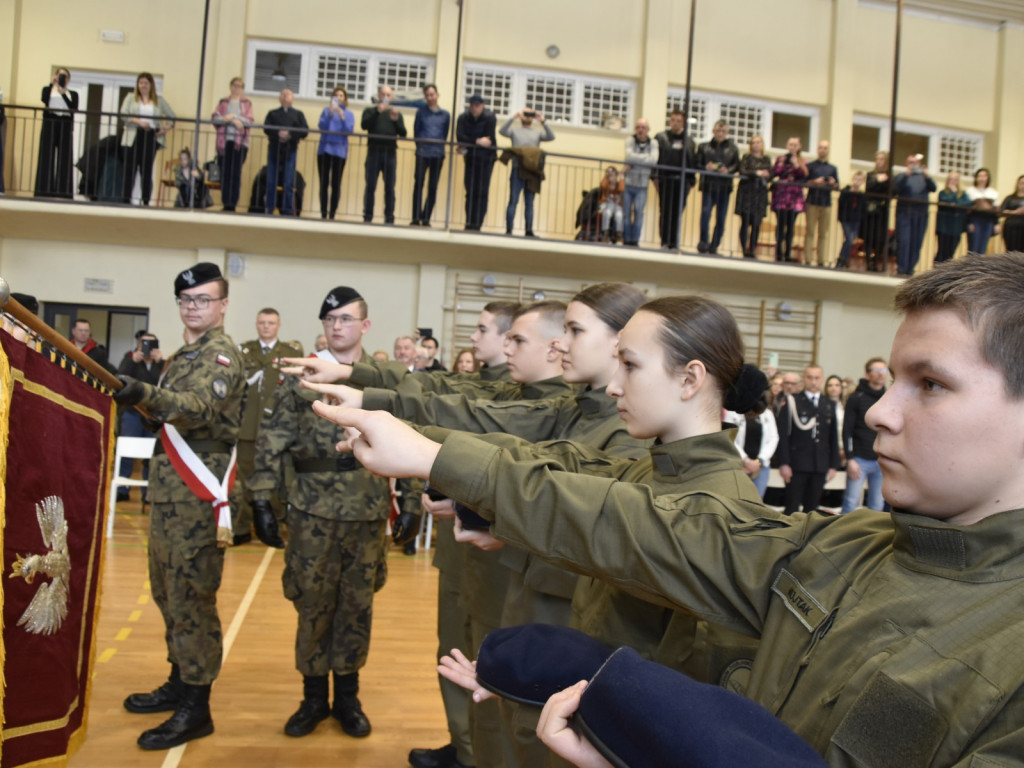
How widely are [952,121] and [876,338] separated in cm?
373

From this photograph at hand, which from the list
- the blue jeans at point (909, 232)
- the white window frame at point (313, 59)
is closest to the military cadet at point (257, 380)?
the white window frame at point (313, 59)

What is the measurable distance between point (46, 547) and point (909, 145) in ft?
47.4

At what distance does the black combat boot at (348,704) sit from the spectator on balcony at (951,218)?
10678 millimetres

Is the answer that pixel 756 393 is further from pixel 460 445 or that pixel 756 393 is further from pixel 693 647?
pixel 460 445

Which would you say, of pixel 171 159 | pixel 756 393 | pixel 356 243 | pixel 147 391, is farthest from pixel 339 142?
pixel 756 393

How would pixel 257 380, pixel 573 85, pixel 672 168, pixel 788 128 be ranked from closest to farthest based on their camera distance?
pixel 257 380 → pixel 672 168 → pixel 573 85 → pixel 788 128

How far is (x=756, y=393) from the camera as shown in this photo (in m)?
1.66

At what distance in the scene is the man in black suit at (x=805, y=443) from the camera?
320 inches

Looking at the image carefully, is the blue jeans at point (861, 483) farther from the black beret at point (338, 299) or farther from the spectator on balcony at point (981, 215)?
the black beret at point (338, 299)

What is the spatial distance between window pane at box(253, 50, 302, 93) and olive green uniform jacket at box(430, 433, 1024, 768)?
11.4 metres

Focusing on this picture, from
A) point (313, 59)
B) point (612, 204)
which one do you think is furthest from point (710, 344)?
point (313, 59)

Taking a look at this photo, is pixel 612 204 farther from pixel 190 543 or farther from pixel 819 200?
pixel 190 543

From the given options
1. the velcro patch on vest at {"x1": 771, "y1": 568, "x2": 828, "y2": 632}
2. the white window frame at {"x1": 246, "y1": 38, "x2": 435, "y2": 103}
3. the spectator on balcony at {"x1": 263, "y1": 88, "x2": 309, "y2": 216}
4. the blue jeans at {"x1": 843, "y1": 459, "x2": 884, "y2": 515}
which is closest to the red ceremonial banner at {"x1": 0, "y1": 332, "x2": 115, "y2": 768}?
the velcro patch on vest at {"x1": 771, "y1": 568, "x2": 828, "y2": 632}

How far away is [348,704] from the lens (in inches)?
136
